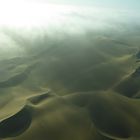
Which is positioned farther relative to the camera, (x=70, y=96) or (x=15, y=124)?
(x=70, y=96)

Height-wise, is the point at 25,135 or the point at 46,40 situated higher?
the point at 25,135

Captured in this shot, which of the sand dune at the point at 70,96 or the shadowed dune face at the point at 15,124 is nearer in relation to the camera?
the shadowed dune face at the point at 15,124

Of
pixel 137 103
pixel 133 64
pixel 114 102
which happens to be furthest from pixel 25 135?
pixel 133 64

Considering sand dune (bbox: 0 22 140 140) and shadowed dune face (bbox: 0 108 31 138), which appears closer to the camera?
shadowed dune face (bbox: 0 108 31 138)

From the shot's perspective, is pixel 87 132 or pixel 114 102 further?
pixel 114 102

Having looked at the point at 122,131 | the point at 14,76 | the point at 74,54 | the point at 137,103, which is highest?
the point at 122,131

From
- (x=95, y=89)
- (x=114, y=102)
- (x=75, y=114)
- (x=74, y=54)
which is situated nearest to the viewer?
(x=75, y=114)

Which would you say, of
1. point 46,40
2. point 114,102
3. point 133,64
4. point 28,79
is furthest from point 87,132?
point 46,40

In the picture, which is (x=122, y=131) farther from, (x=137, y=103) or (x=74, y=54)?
(x=74, y=54)

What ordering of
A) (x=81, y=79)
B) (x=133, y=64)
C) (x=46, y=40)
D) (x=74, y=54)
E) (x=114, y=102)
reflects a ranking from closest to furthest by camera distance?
(x=114, y=102)
(x=81, y=79)
(x=133, y=64)
(x=74, y=54)
(x=46, y=40)

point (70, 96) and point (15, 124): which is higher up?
point (15, 124)
